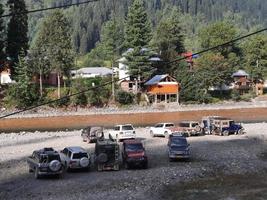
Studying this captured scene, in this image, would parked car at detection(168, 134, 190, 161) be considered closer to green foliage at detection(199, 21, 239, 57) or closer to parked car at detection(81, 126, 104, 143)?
parked car at detection(81, 126, 104, 143)

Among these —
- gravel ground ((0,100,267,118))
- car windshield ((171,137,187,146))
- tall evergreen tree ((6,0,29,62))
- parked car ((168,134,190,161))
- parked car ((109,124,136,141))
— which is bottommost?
parked car ((168,134,190,161))

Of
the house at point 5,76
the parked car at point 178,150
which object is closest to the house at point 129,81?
the house at point 5,76

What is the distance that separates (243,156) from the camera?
37906mm

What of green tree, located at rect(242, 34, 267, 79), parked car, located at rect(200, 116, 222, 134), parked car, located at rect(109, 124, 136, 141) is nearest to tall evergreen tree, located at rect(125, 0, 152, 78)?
green tree, located at rect(242, 34, 267, 79)

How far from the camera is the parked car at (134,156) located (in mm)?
33031

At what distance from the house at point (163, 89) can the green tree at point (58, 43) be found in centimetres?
1619

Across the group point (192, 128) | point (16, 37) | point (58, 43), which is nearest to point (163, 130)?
point (192, 128)

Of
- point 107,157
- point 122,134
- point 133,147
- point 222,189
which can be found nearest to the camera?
point 222,189

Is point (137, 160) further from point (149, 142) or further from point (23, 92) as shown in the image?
point (23, 92)

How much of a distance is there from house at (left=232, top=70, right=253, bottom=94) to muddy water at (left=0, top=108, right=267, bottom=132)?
23.9 meters

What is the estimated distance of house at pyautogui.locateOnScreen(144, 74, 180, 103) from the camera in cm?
9544

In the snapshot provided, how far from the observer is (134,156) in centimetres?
3325

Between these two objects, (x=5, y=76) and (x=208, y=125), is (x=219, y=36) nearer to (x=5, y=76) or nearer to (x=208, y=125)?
(x=5, y=76)

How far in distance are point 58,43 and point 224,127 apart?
165 ft
